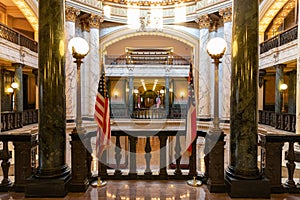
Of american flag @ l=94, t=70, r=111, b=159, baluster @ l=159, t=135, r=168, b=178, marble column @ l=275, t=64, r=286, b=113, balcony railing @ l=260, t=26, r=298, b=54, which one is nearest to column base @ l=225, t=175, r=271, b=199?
baluster @ l=159, t=135, r=168, b=178

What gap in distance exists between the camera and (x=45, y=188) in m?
3.58

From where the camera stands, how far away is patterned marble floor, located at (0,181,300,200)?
11.8ft

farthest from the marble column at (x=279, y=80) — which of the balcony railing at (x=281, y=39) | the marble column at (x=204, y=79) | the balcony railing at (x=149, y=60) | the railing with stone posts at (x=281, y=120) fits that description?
the balcony railing at (x=149, y=60)

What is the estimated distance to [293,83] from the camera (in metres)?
15.9

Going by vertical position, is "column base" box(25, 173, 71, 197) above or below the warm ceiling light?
below

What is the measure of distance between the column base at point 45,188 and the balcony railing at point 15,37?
28.4 feet

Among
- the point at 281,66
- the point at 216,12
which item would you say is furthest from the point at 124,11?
the point at 281,66

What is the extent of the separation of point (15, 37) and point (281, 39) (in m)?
12.0

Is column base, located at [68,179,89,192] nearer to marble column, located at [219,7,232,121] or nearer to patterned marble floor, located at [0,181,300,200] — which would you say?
patterned marble floor, located at [0,181,300,200]

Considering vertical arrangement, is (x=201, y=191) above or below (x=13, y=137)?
below

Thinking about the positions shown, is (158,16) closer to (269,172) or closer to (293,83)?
(293,83)

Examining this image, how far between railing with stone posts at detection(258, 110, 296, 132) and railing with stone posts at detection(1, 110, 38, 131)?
11780 mm

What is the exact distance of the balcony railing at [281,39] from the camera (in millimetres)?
10180

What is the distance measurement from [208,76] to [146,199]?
11.3m
